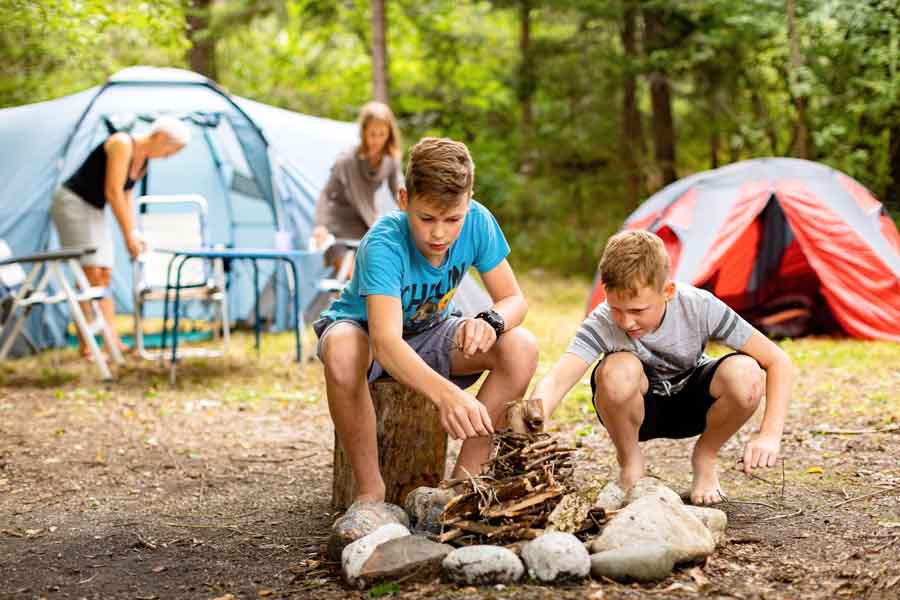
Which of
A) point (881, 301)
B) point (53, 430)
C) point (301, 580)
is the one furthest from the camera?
point (881, 301)

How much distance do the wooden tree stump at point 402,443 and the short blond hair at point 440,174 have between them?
75 centimetres

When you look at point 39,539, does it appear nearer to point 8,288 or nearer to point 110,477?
point 110,477

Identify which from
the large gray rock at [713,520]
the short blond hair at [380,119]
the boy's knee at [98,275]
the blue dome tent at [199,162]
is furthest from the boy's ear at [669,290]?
the boy's knee at [98,275]

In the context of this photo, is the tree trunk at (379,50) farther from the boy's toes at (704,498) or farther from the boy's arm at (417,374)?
the boy's arm at (417,374)

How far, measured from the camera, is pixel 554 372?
3.17 m

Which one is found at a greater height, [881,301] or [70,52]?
[70,52]

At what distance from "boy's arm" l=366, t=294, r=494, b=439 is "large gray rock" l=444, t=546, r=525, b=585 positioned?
0.32 metres

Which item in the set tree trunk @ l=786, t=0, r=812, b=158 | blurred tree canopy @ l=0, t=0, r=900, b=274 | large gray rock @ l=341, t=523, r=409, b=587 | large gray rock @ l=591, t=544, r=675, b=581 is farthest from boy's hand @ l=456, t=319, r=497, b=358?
tree trunk @ l=786, t=0, r=812, b=158

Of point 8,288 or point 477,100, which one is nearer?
point 8,288

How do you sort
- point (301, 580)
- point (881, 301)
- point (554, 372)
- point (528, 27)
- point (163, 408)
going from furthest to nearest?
point (528, 27) → point (881, 301) → point (163, 408) → point (554, 372) → point (301, 580)

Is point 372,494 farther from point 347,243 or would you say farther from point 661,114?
point 661,114

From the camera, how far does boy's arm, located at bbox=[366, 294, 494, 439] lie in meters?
2.72

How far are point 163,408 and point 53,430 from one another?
71 cm

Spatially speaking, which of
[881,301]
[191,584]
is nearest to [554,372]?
[191,584]
